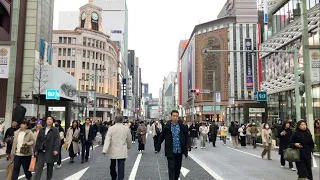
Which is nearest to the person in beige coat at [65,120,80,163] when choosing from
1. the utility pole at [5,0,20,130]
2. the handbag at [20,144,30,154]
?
the utility pole at [5,0,20,130]

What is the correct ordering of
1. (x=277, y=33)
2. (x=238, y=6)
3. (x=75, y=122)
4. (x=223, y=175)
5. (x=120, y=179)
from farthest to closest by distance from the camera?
(x=238, y=6) < (x=277, y=33) < (x=75, y=122) < (x=223, y=175) < (x=120, y=179)

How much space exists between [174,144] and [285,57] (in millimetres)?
31393

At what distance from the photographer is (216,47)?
89438 mm

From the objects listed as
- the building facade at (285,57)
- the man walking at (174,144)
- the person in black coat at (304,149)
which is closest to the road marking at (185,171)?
the man walking at (174,144)

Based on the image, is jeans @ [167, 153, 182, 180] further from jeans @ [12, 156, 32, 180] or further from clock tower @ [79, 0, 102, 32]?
clock tower @ [79, 0, 102, 32]

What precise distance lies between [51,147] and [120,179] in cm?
196

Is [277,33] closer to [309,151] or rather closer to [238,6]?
[309,151]

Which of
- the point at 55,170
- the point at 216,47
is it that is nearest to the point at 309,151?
the point at 55,170

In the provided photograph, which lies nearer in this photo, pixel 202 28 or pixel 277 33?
pixel 277 33

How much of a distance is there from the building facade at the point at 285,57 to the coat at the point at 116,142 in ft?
78.1

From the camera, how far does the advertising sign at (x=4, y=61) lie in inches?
471

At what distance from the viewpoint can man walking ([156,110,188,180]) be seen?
7.21 metres

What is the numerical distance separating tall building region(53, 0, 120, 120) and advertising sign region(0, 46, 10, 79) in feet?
203

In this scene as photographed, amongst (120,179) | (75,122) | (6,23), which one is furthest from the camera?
(6,23)
